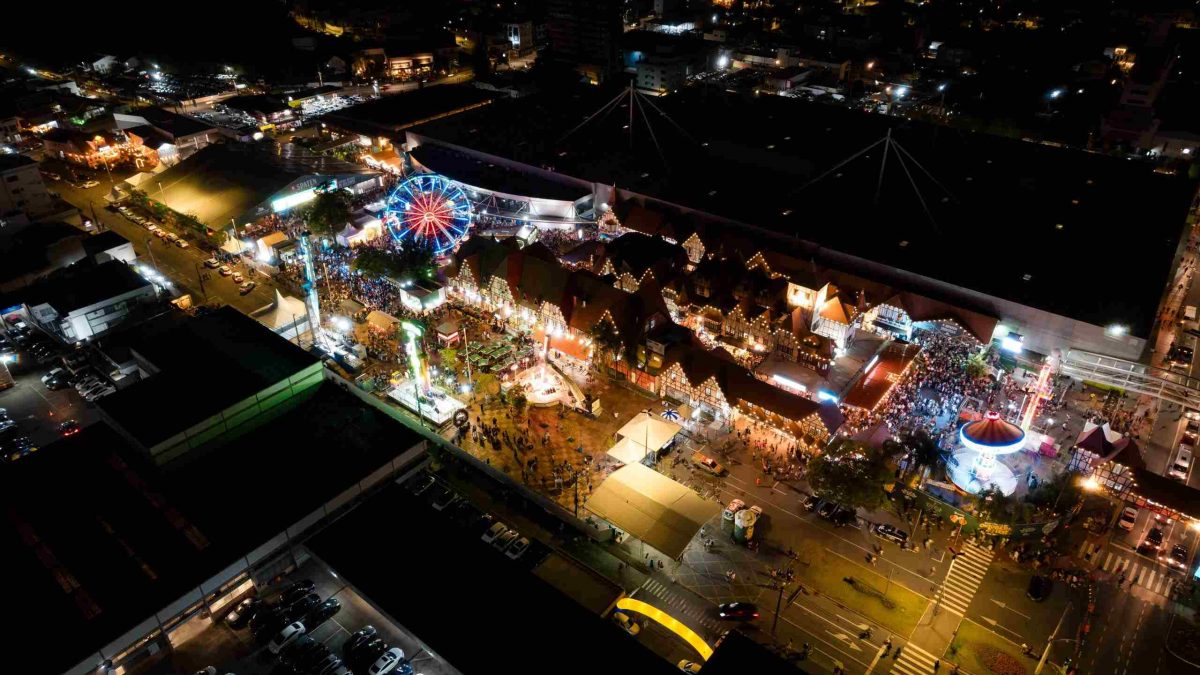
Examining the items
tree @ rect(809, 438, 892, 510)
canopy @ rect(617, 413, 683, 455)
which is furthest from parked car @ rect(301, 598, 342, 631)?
tree @ rect(809, 438, 892, 510)

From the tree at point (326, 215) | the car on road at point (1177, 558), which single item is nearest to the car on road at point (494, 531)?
the car on road at point (1177, 558)

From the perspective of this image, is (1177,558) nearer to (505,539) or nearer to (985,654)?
(985,654)

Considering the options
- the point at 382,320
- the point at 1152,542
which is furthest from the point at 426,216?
the point at 1152,542

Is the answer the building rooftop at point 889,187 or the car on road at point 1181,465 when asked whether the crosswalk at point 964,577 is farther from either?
the building rooftop at point 889,187

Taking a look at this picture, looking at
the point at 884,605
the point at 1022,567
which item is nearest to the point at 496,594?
the point at 884,605

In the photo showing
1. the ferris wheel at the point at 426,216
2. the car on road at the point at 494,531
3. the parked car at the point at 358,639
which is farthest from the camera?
the ferris wheel at the point at 426,216

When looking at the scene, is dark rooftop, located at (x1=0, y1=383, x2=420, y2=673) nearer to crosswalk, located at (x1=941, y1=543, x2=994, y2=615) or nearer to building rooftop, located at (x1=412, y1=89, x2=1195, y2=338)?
crosswalk, located at (x1=941, y1=543, x2=994, y2=615)

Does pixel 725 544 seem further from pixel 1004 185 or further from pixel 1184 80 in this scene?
pixel 1184 80

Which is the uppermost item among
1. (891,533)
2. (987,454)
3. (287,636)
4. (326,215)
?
(987,454)

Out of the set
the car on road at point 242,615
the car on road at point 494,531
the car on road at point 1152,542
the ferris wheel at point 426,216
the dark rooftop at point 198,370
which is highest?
the ferris wheel at point 426,216
